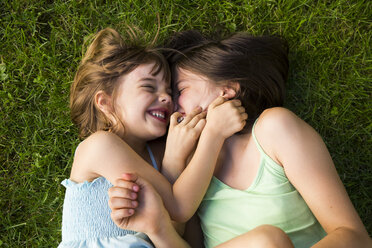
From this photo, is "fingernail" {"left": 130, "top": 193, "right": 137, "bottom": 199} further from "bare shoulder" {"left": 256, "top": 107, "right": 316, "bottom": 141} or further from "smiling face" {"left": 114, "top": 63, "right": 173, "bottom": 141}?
"bare shoulder" {"left": 256, "top": 107, "right": 316, "bottom": 141}

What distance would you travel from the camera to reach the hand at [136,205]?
1.96 metres

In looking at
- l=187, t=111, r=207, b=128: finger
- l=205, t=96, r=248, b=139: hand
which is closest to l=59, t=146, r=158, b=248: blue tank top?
l=187, t=111, r=207, b=128: finger

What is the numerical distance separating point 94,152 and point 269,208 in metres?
1.01

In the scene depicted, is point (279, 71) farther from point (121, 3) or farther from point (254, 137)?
point (121, 3)

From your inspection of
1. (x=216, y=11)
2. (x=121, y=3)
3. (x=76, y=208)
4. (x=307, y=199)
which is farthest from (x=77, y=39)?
(x=307, y=199)

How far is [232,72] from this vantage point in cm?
239

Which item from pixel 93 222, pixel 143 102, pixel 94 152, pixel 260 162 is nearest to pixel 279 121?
pixel 260 162

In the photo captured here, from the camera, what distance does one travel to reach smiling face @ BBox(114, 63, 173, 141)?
2.36 meters

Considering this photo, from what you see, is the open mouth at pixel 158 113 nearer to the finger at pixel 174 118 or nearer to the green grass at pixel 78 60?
the finger at pixel 174 118

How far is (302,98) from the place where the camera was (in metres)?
2.81

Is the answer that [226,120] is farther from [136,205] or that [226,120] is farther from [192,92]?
[136,205]

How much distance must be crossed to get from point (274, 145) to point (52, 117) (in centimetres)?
172

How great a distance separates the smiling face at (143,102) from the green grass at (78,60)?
1.97 feet

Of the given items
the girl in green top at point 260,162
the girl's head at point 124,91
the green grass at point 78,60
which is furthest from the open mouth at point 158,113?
the green grass at point 78,60
